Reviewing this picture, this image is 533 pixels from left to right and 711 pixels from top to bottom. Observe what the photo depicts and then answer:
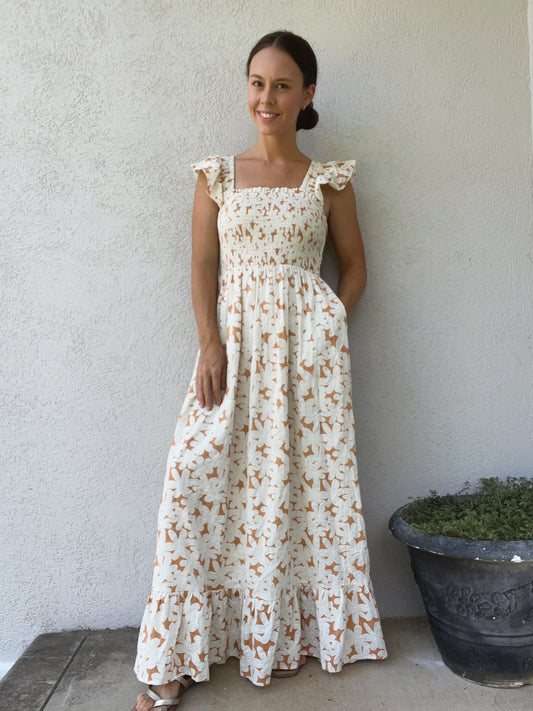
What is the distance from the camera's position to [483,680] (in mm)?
2158

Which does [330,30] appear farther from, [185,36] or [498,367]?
[498,367]

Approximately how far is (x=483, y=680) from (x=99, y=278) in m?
1.95

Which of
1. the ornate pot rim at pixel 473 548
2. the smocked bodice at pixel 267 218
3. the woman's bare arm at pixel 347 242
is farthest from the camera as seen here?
the woman's bare arm at pixel 347 242

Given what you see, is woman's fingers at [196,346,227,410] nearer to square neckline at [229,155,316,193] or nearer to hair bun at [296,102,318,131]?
square neckline at [229,155,316,193]

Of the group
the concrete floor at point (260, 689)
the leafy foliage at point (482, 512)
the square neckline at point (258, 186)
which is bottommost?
the concrete floor at point (260, 689)

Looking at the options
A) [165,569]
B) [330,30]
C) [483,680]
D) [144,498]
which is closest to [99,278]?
[144,498]

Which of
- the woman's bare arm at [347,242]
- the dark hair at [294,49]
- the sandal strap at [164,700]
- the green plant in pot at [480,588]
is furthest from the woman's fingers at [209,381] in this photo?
the dark hair at [294,49]

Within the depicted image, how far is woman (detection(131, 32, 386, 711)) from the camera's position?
7.14 feet

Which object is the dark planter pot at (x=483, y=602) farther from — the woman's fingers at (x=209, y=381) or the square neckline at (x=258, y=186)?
the square neckline at (x=258, y=186)

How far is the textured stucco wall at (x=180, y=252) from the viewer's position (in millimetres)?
2449

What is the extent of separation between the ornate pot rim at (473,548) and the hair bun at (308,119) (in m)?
1.51

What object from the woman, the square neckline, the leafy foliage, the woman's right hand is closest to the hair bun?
the woman

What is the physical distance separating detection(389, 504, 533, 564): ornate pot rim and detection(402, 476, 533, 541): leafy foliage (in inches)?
2.1

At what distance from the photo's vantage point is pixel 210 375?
7.34 feet
